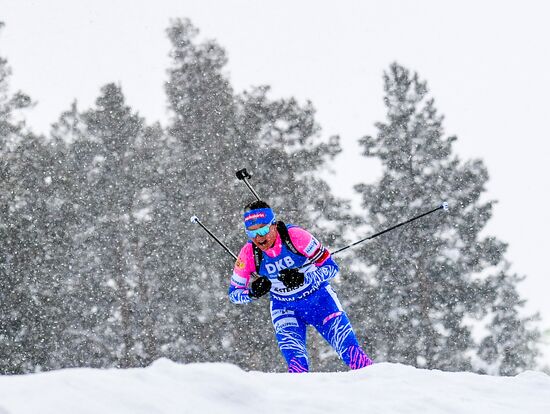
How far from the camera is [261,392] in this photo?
12.2 feet

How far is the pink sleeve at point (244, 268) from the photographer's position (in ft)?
24.3

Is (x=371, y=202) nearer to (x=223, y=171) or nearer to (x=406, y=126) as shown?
(x=406, y=126)

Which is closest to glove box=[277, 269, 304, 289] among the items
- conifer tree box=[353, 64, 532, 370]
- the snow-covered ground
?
the snow-covered ground

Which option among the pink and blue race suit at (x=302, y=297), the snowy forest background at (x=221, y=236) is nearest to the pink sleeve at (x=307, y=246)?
the pink and blue race suit at (x=302, y=297)

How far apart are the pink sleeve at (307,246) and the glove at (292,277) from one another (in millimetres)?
221

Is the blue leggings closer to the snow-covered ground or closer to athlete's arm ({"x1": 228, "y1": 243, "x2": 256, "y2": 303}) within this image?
athlete's arm ({"x1": 228, "y1": 243, "x2": 256, "y2": 303})

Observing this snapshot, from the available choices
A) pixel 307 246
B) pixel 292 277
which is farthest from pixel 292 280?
pixel 307 246

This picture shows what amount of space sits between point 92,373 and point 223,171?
18.5 metres

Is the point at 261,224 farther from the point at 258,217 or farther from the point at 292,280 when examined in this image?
the point at 292,280

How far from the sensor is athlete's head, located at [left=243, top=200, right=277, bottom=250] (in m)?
7.09

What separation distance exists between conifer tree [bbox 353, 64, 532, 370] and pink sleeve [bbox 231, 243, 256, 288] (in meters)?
12.8

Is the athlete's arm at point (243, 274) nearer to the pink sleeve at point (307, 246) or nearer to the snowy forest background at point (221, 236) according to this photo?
the pink sleeve at point (307, 246)

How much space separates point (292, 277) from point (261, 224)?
623 mm

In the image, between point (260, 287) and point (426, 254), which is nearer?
point (260, 287)
